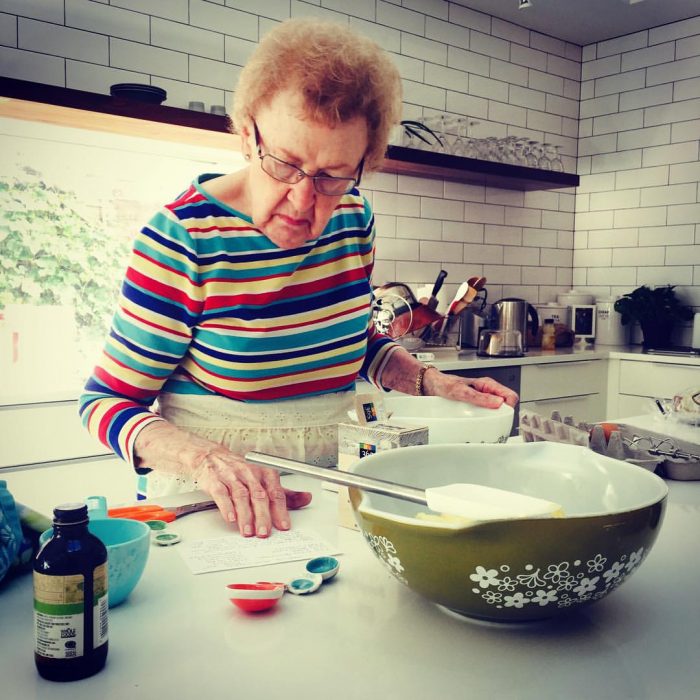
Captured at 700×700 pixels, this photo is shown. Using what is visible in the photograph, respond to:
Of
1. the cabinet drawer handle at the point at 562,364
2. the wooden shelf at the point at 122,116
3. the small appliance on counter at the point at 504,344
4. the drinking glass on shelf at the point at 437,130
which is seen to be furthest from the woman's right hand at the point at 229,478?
the drinking glass on shelf at the point at 437,130

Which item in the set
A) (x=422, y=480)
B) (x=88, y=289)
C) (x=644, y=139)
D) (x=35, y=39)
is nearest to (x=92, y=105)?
(x=35, y=39)

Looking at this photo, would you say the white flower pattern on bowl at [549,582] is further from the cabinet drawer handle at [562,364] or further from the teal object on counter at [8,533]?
the cabinet drawer handle at [562,364]

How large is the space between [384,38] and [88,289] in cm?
188

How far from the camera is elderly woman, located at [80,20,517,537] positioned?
3.76 ft

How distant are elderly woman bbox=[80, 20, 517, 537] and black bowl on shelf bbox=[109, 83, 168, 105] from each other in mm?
1332

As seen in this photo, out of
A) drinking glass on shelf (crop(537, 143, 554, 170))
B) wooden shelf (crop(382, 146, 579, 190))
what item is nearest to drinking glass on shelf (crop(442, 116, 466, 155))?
wooden shelf (crop(382, 146, 579, 190))

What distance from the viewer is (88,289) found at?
2850 millimetres

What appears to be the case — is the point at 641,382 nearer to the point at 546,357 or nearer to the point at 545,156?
the point at 546,357

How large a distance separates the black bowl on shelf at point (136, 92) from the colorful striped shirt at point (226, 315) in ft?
4.39

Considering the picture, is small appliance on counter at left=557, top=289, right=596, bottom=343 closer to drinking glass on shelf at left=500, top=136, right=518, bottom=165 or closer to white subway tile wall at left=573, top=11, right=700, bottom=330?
white subway tile wall at left=573, top=11, right=700, bottom=330

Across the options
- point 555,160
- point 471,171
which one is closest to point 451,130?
point 471,171

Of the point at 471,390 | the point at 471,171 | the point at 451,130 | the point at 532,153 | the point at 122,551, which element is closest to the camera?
the point at 122,551

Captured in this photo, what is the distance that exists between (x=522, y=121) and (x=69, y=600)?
411 centimetres

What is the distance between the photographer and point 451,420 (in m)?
1.21
